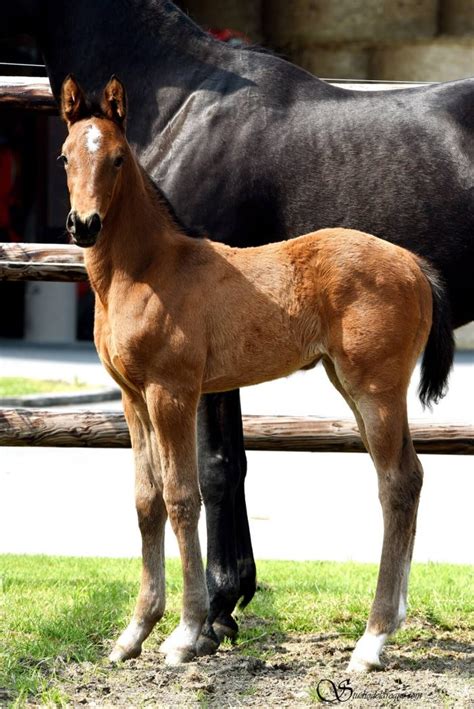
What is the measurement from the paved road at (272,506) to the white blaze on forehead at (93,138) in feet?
8.18

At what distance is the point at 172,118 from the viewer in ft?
15.0

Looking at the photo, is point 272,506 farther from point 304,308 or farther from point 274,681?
point 304,308

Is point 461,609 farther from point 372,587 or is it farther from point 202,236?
point 202,236

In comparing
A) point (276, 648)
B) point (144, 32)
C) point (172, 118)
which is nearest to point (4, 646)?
point (276, 648)

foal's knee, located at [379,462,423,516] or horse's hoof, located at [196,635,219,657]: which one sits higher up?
foal's knee, located at [379,462,423,516]

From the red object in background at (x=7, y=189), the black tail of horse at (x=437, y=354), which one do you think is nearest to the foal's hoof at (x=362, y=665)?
the black tail of horse at (x=437, y=354)

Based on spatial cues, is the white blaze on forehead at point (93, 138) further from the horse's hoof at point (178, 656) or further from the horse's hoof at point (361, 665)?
the horse's hoof at point (361, 665)

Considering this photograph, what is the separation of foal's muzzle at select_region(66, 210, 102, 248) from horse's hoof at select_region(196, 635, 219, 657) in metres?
1.49

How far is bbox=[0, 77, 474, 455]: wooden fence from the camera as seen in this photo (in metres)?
5.17

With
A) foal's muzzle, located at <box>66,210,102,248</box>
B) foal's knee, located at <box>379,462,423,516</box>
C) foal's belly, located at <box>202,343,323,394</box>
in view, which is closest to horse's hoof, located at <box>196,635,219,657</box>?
foal's knee, located at <box>379,462,423,516</box>

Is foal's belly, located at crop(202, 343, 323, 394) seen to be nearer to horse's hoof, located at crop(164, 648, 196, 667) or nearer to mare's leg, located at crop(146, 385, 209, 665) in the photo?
mare's leg, located at crop(146, 385, 209, 665)

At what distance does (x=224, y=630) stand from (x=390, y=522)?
874 millimetres

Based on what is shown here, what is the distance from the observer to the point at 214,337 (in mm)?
3723

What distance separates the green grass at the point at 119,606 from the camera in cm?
406
